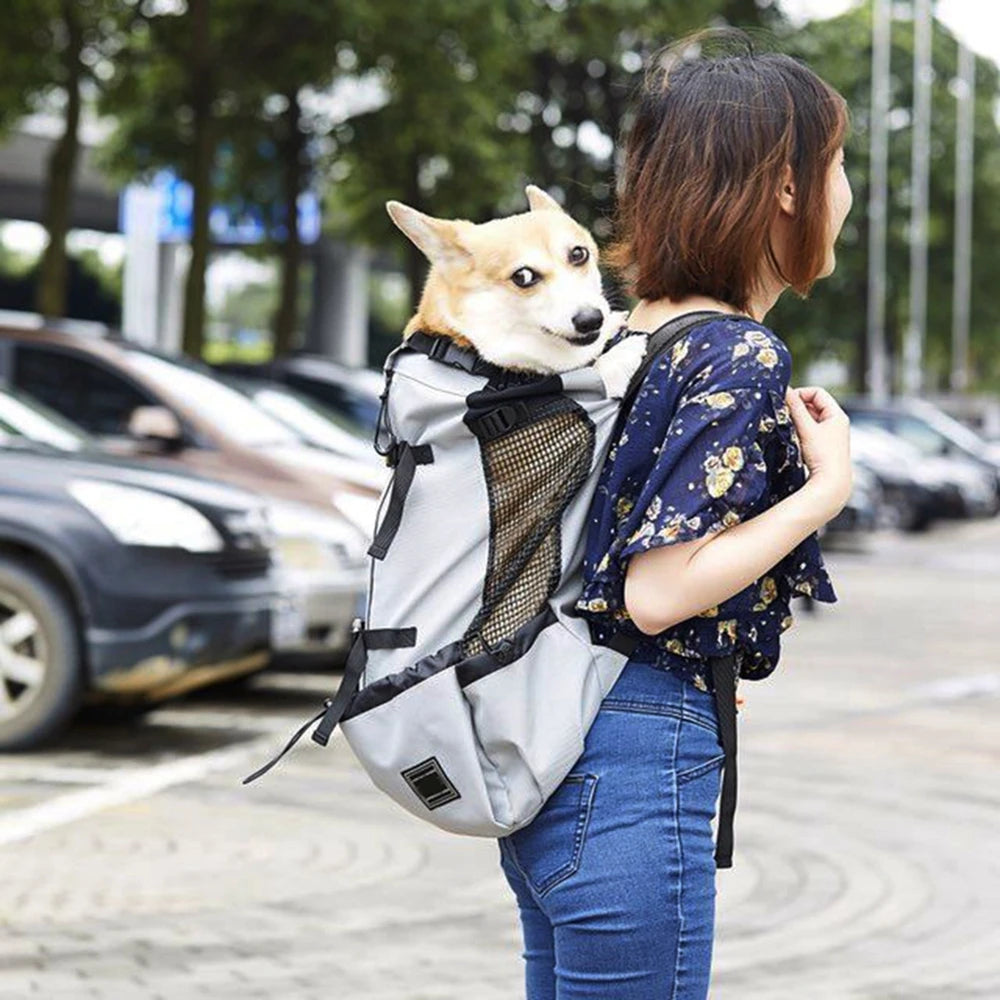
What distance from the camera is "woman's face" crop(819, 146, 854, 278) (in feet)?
8.85

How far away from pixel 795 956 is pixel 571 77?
2794 cm

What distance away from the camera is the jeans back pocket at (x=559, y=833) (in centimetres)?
255

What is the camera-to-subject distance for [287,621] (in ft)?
31.1

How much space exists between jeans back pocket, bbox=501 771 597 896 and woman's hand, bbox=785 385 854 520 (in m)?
0.42

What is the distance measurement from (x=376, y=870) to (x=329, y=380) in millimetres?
9287

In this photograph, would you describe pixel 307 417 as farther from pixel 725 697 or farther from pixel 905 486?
pixel 905 486

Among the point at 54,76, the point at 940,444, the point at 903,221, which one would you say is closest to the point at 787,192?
the point at 54,76

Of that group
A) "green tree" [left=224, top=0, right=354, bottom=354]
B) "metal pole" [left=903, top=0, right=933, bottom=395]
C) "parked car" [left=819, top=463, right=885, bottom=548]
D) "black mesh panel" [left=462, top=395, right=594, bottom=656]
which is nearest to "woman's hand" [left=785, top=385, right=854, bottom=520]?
"black mesh panel" [left=462, top=395, right=594, bottom=656]

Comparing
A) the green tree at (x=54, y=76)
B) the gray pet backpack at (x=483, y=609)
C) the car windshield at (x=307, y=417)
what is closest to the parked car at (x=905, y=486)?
the green tree at (x=54, y=76)

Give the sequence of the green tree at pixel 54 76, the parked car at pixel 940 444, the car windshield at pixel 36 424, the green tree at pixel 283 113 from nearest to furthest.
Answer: the car windshield at pixel 36 424 → the green tree at pixel 54 76 → the green tree at pixel 283 113 → the parked car at pixel 940 444

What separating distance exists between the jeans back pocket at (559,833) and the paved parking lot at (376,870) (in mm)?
2779

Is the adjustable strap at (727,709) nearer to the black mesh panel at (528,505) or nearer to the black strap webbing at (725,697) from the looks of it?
the black strap webbing at (725,697)

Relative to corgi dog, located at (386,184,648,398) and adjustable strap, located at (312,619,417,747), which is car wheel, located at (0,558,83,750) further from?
adjustable strap, located at (312,619,417,747)

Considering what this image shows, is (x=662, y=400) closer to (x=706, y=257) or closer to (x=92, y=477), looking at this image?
(x=706, y=257)
